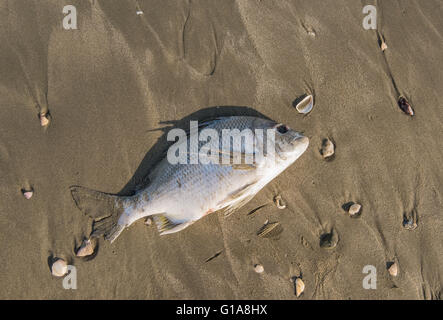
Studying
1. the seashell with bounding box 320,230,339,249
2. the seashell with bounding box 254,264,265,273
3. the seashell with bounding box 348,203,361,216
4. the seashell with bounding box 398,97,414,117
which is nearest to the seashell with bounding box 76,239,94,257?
the seashell with bounding box 254,264,265,273

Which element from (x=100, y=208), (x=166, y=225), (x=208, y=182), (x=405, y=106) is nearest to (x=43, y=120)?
(x=100, y=208)

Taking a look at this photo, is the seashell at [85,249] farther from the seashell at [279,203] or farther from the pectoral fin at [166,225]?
the seashell at [279,203]

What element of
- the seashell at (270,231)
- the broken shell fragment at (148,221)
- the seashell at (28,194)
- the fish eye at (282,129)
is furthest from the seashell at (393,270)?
the seashell at (28,194)

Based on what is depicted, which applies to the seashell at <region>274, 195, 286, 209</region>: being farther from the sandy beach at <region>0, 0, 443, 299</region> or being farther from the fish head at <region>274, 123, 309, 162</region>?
the fish head at <region>274, 123, 309, 162</region>

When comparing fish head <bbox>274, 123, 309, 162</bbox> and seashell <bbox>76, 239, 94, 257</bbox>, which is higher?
fish head <bbox>274, 123, 309, 162</bbox>
